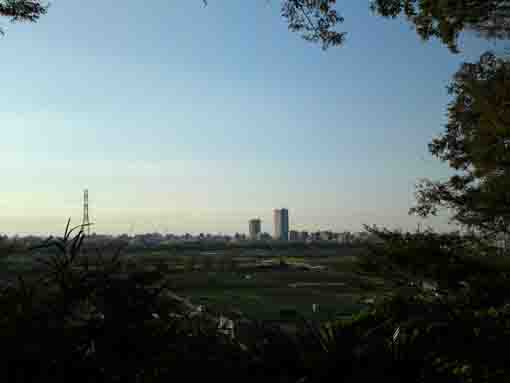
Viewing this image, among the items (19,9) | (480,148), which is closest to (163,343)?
(19,9)

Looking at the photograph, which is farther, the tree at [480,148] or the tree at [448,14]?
the tree at [480,148]

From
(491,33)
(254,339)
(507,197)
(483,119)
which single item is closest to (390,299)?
(254,339)

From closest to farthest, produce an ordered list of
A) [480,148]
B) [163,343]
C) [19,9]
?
[163,343] → [19,9] → [480,148]

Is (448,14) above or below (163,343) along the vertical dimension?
above

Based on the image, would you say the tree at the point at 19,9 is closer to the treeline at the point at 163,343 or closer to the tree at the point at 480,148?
the treeline at the point at 163,343

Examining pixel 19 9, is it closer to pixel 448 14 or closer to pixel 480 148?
pixel 448 14

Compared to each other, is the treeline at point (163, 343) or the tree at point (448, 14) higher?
the tree at point (448, 14)

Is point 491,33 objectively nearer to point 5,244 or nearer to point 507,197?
point 507,197

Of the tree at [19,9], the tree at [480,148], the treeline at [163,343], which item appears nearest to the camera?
the treeline at [163,343]

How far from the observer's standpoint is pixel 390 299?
19.6ft

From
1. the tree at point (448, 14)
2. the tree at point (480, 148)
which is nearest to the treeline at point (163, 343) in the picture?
the tree at point (448, 14)

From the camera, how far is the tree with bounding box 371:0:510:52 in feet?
33.6

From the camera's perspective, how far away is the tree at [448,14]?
10.2m

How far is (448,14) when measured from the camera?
11328 millimetres
